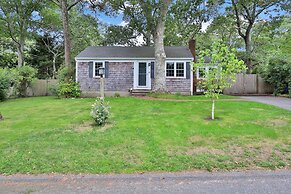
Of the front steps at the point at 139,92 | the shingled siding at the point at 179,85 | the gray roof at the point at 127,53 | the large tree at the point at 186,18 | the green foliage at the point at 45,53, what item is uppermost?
the large tree at the point at 186,18

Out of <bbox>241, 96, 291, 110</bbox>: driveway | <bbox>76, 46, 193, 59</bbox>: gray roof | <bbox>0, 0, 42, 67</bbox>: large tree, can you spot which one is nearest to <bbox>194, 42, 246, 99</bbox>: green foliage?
<bbox>241, 96, 291, 110</bbox>: driveway

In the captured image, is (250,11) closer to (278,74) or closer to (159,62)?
(278,74)

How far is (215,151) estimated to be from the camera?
195 inches

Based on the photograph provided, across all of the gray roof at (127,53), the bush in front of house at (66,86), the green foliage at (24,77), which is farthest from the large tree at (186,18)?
the green foliage at (24,77)

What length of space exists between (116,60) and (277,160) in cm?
1439

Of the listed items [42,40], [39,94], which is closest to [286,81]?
[39,94]

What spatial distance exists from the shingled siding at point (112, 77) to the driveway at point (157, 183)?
45.3 ft

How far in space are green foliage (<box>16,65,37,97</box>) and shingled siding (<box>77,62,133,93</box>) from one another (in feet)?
13.4

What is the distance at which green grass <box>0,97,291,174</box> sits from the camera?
14.4 ft

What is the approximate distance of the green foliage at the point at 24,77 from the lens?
58.3 ft

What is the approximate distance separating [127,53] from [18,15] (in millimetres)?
13941

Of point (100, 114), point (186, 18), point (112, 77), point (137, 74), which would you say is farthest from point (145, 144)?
point (186, 18)

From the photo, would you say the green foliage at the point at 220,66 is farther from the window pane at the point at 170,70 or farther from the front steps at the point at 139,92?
the window pane at the point at 170,70

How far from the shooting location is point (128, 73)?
17.5 m
